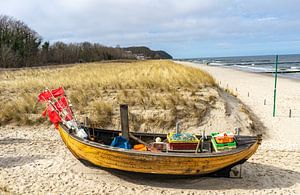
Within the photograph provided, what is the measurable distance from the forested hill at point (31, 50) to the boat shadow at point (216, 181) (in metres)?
46.8

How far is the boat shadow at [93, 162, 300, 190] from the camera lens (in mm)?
6930

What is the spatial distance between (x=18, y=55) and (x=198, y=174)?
5306 cm

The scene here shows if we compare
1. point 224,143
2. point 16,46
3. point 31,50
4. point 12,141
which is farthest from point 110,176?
point 31,50

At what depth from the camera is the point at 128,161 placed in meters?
6.71

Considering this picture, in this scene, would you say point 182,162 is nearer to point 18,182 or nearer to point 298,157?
point 18,182

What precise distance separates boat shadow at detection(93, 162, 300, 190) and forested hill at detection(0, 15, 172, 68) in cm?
4684

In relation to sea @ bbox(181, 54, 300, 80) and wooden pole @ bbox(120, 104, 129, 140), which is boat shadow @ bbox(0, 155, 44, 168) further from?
sea @ bbox(181, 54, 300, 80)

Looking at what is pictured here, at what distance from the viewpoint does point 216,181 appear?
7172 millimetres

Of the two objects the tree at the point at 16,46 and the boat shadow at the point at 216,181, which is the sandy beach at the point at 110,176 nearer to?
the boat shadow at the point at 216,181

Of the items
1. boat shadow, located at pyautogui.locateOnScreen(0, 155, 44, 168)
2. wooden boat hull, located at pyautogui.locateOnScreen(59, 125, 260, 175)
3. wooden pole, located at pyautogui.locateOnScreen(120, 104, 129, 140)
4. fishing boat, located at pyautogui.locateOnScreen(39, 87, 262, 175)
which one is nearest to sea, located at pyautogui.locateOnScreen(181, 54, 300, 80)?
fishing boat, located at pyautogui.locateOnScreen(39, 87, 262, 175)

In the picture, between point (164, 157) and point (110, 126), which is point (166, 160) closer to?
point (164, 157)

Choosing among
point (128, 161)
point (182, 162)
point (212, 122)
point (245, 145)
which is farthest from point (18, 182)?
point (212, 122)

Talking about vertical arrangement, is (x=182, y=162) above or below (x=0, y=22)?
below

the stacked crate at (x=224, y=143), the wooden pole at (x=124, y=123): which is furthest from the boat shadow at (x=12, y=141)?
the stacked crate at (x=224, y=143)
